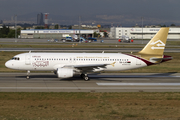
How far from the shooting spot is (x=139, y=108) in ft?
69.8

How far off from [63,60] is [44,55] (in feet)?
9.05

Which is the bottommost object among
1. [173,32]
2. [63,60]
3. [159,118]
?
[159,118]

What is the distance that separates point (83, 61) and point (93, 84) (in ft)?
13.8

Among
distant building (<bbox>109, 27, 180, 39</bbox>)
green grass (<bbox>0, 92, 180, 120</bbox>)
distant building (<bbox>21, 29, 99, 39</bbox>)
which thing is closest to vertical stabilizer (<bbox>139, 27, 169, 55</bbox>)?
green grass (<bbox>0, 92, 180, 120</bbox>)

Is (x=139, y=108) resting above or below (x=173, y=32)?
below

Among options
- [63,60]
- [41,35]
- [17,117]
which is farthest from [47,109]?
[41,35]

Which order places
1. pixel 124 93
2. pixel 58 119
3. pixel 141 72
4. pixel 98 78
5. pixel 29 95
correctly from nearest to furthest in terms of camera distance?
1. pixel 58 119
2. pixel 29 95
3. pixel 124 93
4. pixel 98 78
5. pixel 141 72

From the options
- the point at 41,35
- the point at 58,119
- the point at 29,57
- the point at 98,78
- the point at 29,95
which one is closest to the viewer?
the point at 58,119

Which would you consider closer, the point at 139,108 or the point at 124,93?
the point at 139,108

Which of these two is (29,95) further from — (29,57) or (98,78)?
(98,78)

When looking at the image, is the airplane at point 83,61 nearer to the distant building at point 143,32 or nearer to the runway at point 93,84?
the runway at point 93,84

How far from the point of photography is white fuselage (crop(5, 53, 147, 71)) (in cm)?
3341

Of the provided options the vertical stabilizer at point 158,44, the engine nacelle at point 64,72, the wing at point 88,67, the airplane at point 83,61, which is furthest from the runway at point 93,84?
the vertical stabilizer at point 158,44

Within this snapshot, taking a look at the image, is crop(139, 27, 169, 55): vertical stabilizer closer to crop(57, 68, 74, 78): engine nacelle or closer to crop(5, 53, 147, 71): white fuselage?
crop(5, 53, 147, 71): white fuselage
